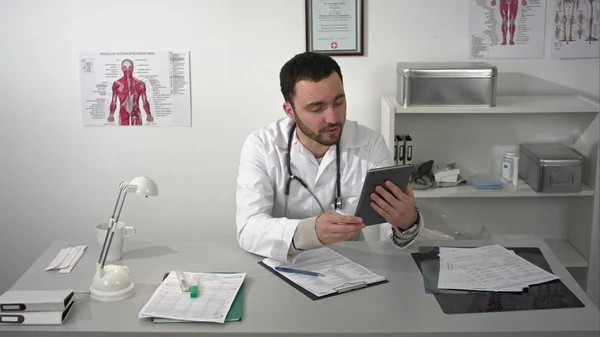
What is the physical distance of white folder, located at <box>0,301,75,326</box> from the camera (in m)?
1.93

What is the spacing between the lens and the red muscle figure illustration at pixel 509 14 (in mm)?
3436

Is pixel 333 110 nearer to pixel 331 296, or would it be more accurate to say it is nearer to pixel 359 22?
pixel 331 296

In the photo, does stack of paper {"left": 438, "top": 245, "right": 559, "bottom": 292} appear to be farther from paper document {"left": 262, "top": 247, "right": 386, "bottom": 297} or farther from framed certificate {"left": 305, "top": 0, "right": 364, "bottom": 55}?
framed certificate {"left": 305, "top": 0, "right": 364, "bottom": 55}

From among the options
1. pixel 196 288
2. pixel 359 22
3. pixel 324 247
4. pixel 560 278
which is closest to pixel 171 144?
pixel 359 22

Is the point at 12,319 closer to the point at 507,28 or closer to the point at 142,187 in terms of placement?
the point at 142,187

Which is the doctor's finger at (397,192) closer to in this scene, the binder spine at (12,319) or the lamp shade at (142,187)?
the lamp shade at (142,187)

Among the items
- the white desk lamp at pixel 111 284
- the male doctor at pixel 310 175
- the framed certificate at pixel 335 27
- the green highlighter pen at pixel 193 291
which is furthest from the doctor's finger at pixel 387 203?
the framed certificate at pixel 335 27

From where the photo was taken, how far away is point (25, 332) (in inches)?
75.3

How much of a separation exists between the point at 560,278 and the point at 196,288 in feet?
3.79

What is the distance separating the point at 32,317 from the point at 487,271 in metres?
1.40

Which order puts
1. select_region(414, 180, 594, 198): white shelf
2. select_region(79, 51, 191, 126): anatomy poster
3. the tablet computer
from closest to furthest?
1. the tablet computer
2. select_region(414, 180, 594, 198): white shelf
3. select_region(79, 51, 191, 126): anatomy poster

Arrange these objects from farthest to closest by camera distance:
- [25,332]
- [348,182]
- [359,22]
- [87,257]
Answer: [359,22] < [348,182] < [87,257] < [25,332]

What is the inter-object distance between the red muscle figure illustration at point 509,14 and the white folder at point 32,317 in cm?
253

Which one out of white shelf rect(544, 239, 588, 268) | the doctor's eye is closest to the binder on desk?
the doctor's eye
